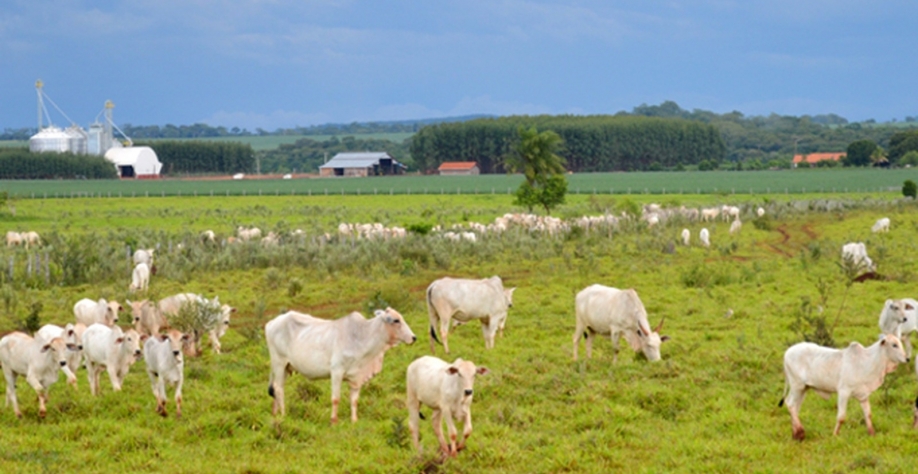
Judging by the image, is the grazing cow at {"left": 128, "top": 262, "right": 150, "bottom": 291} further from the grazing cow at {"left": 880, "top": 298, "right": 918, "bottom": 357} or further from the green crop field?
the grazing cow at {"left": 880, "top": 298, "right": 918, "bottom": 357}

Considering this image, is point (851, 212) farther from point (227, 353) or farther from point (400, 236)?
point (227, 353)

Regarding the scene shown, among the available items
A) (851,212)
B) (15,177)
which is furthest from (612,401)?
(15,177)

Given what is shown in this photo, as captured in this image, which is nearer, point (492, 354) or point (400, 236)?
point (492, 354)

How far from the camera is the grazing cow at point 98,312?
62.3 ft

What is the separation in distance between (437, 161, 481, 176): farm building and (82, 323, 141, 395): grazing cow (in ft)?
392

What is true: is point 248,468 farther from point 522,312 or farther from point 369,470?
point 522,312

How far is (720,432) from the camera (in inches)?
505

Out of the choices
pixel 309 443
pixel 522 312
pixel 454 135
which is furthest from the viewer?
pixel 454 135

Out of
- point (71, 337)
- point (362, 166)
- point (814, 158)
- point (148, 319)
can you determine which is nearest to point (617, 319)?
point (71, 337)

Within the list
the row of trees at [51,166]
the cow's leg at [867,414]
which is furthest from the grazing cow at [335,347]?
the row of trees at [51,166]

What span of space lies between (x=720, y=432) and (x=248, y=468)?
560 cm

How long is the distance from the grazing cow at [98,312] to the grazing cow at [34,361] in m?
3.64

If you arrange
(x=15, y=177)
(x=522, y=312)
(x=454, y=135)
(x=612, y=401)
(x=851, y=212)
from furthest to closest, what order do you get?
(x=454, y=135) < (x=15, y=177) < (x=851, y=212) < (x=522, y=312) < (x=612, y=401)

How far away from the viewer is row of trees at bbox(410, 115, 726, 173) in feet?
456
